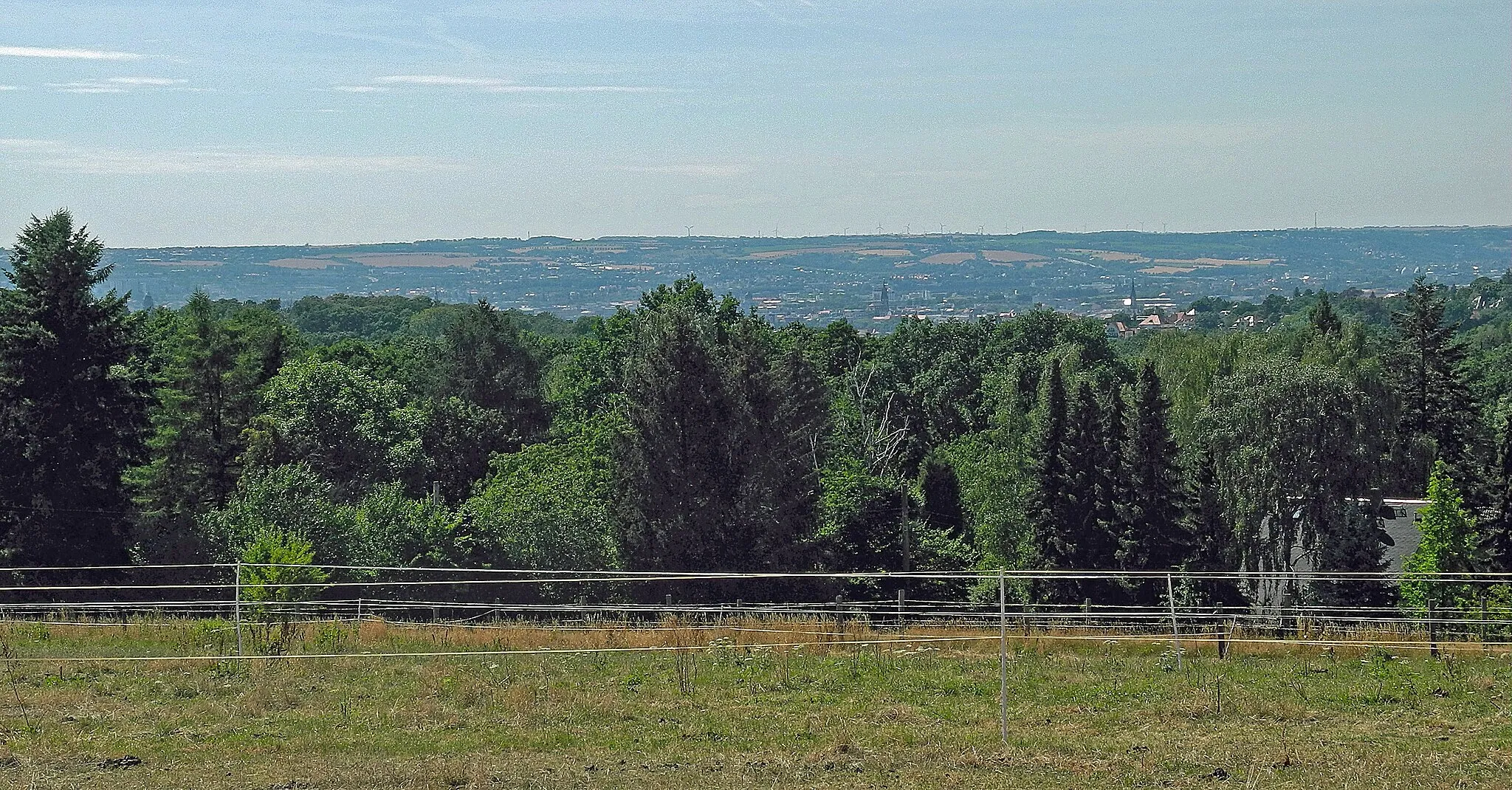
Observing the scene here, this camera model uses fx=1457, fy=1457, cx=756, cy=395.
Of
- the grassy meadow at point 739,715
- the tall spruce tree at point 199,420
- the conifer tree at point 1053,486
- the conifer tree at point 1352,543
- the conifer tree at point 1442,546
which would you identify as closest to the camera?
the grassy meadow at point 739,715

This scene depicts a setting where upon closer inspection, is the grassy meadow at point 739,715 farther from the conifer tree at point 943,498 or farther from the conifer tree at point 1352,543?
the conifer tree at point 943,498

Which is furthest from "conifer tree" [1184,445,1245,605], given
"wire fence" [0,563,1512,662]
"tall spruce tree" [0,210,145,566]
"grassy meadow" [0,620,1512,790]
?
"tall spruce tree" [0,210,145,566]

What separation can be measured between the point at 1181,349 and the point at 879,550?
17894 millimetres

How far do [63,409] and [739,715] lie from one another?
1199 inches

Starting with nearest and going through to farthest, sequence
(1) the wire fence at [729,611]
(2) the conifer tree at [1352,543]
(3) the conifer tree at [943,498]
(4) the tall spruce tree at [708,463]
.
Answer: (1) the wire fence at [729,611] < (2) the conifer tree at [1352,543] < (4) the tall spruce tree at [708,463] < (3) the conifer tree at [943,498]

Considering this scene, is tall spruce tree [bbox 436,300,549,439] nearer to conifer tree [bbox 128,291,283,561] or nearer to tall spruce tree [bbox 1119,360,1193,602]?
conifer tree [bbox 128,291,283,561]

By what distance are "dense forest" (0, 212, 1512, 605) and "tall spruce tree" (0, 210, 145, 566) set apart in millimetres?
73

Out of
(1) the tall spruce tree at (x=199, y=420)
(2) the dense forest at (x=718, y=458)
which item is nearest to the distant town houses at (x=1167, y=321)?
(2) the dense forest at (x=718, y=458)

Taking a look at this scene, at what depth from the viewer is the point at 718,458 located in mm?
42531

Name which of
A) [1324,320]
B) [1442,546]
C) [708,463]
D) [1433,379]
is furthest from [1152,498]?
[1324,320]

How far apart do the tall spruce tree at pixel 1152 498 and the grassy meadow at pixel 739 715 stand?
91.3ft

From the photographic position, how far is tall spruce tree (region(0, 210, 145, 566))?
124 feet

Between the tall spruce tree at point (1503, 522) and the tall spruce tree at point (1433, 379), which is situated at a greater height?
the tall spruce tree at point (1433, 379)

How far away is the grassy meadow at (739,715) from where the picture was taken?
1171 centimetres
